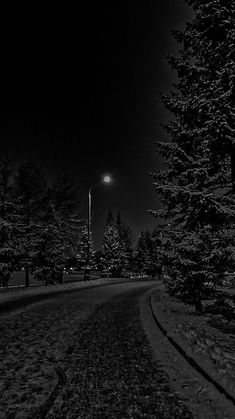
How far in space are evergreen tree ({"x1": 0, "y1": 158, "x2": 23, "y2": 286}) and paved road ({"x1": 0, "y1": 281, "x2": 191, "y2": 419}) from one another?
14.2m

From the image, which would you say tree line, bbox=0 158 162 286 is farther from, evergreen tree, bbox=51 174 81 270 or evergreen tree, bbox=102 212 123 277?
evergreen tree, bbox=102 212 123 277

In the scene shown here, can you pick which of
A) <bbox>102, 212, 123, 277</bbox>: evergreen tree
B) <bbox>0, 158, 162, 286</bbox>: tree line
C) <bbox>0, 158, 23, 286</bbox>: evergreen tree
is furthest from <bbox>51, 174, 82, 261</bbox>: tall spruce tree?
<bbox>102, 212, 123, 277</bbox>: evergreen tree

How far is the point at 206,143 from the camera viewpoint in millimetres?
7430

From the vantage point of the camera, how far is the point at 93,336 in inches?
251

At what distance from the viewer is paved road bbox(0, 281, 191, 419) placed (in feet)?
9.77

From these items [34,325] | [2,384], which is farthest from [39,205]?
[2,384]

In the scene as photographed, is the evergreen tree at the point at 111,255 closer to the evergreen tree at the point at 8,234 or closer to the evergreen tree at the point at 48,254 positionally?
the evergreen tree at the point at 48,254

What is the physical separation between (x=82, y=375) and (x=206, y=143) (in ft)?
20.3

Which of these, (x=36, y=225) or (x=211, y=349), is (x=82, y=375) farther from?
(x=36, y=225)

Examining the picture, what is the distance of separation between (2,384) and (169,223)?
10188mm

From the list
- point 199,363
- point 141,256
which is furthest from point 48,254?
point 141,256

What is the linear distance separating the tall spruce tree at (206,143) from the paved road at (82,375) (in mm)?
3663

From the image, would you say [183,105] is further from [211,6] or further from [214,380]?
[214,380]

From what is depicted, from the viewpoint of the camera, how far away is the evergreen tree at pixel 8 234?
20516mm
